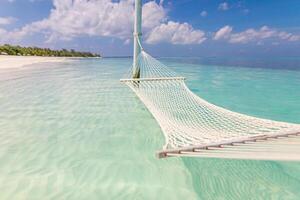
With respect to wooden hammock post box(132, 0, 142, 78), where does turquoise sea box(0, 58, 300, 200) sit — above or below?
below

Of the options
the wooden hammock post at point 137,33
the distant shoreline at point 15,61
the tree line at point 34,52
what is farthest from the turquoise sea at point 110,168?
the tree line at point 34,52

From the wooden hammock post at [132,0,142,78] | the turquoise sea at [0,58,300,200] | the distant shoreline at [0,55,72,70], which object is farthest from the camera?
the distant shoreline at [0,55,72,70]

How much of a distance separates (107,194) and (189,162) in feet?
3.71

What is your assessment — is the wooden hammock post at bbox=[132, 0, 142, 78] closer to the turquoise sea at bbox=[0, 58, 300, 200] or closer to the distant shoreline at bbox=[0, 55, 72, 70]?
the turquoise sea at bbox=[0, 58, 300, 200]

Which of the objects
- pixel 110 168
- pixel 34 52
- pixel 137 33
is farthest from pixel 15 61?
Answer: pixel 110 168

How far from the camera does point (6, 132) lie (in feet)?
13.1

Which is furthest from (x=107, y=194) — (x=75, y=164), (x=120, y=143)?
(x=120, y=143)

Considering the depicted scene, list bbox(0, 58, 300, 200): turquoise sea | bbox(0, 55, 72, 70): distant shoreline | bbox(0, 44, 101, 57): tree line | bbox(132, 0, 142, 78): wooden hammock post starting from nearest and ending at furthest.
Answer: bbox(0, 58, 300, 200): turquoise sea
bbox(132, 0, 142, 78): wooden hammock post
bbox(0, 55, 72, 70): distant shoreline
bbox(0, 44, 101, 57): tree line

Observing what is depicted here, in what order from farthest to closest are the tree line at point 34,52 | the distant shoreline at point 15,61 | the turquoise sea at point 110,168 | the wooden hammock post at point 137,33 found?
1. the tree line at point 34,52
2. the distant shoreline at point 15,61
3. the wooden hammock post at point 137,33
4. the turquoise sea at point 110,168

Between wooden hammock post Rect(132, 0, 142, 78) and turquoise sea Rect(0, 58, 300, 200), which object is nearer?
turquoise sea Rect(0, 58, 300, 200)

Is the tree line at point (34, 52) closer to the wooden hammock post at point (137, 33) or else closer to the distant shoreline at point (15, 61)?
the distant shoreline at point (15, 61)

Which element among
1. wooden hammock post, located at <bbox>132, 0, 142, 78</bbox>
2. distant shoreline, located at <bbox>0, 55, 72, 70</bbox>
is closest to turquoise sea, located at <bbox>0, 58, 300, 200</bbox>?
wooden hammock post, located at <bbox>132, 0, 142, 78</bbox>

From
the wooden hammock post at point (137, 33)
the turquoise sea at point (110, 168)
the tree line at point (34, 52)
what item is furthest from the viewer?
the tree line at point (34, 52)

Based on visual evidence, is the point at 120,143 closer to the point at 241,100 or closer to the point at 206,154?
the point at 206,154
